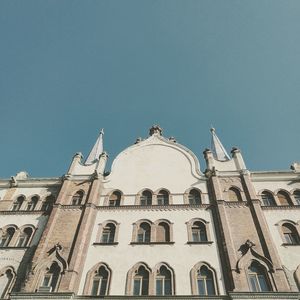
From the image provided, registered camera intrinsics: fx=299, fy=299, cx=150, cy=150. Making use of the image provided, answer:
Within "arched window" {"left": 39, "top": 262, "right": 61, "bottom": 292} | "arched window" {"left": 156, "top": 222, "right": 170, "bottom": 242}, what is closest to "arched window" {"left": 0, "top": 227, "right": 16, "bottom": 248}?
"arched window" {"left": 39, "top": 262, "right": 61, "bottom": 292}

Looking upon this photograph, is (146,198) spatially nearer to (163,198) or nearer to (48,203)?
(163,198)

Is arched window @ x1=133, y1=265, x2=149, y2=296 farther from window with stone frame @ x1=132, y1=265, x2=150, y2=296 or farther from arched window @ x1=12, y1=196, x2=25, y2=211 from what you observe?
arched window @ x1=12, y1=196, x2=25, y2=211

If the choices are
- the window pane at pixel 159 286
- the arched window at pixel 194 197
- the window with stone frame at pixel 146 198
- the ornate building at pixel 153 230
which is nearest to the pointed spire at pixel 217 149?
the ornate building at pixel 153 230

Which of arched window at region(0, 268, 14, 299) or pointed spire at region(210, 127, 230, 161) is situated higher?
pointed spire at region(210, 127, 230, 161)

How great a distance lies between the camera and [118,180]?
2259 cm

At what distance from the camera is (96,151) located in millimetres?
28109

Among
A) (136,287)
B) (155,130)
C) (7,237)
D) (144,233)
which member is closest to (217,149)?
(155,130)

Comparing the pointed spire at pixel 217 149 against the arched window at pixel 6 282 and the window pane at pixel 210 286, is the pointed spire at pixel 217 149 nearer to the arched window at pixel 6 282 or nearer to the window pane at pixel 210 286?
the window pane at pixel 210 286

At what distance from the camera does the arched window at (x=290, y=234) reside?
57.2ft

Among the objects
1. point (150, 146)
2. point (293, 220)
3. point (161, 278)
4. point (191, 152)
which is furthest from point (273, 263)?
point (150, 146)

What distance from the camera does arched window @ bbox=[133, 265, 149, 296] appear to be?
15055 millimetres

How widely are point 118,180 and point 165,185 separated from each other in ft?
11.9

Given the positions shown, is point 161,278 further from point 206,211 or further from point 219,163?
point 219,163

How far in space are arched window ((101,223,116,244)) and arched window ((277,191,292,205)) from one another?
11.4 m
